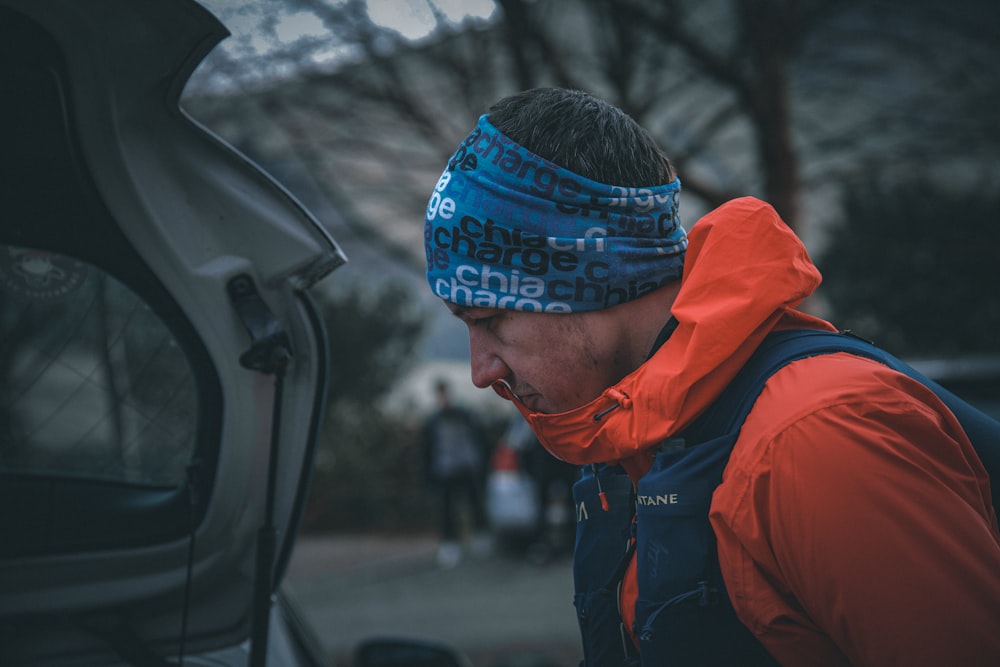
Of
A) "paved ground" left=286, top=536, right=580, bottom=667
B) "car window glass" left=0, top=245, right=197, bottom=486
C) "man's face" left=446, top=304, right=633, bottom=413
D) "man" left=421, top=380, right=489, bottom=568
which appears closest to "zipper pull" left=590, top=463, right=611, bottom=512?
"man's face" left=446, top=304, right=633, bottom=413

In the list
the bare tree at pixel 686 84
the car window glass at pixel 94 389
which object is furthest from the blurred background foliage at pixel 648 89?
the car window glass at pixel 94 389

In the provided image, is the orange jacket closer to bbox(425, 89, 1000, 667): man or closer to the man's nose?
bbox(425, 89, 1000, 667): man

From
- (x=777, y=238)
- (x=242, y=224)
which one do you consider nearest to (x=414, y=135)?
(x=242, y=224)

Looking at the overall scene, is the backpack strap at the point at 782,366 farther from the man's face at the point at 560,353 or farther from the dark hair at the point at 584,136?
the dark hair at the point at 584,136

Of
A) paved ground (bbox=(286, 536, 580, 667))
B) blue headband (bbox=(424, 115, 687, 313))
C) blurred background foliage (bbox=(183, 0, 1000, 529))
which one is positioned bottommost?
paved ground (bbox=(286, 536, 580, 667))

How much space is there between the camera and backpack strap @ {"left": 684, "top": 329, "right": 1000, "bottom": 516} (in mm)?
1295

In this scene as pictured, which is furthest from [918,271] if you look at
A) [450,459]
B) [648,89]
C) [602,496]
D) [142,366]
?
[142,366]

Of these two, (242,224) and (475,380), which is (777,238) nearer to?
(475,380)

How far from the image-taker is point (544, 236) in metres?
1.47

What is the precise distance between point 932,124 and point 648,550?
6.22m

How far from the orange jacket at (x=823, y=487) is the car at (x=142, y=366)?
83cm

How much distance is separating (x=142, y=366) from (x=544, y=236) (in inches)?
42.7

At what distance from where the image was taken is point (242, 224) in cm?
180

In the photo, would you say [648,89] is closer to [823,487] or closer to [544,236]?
[544,236]
